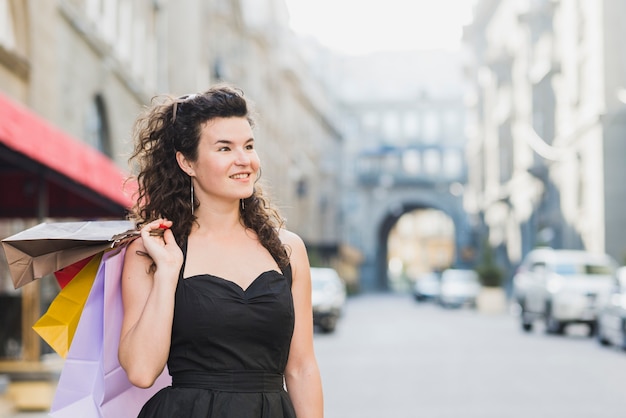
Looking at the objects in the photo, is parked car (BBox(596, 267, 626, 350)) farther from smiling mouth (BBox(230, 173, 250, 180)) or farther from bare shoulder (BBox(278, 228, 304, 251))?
smiling mouth (BBox(230, 173, 250, 180))

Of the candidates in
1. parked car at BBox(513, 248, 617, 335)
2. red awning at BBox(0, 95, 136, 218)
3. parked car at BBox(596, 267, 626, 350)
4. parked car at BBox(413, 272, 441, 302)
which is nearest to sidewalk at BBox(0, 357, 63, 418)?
red awning at BBox(0, 95, 136, 218)

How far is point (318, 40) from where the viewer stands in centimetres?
8306

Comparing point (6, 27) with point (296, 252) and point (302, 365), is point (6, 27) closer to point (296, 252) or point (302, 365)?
point (296, 252)

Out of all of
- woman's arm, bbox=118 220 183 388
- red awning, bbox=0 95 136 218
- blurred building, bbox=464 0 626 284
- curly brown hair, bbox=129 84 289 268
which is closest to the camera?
woman's arm, bbox=118 220 183 388

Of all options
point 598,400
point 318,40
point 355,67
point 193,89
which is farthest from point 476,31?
point 598,400

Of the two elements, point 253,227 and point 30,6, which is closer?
point 253,227

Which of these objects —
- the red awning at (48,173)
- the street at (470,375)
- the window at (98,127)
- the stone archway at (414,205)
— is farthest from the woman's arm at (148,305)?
the stone archway at (414,205)

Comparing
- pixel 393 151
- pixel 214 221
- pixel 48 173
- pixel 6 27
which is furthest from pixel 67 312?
pixel 393 151

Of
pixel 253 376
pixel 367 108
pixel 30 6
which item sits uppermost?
pixel 367 108

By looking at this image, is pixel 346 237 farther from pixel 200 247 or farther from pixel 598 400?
pixel 200 247

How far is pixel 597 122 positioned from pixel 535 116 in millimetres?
12459

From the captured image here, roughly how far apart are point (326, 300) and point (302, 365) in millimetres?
22198

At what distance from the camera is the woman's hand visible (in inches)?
124

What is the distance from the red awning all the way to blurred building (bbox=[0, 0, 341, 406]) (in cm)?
2
